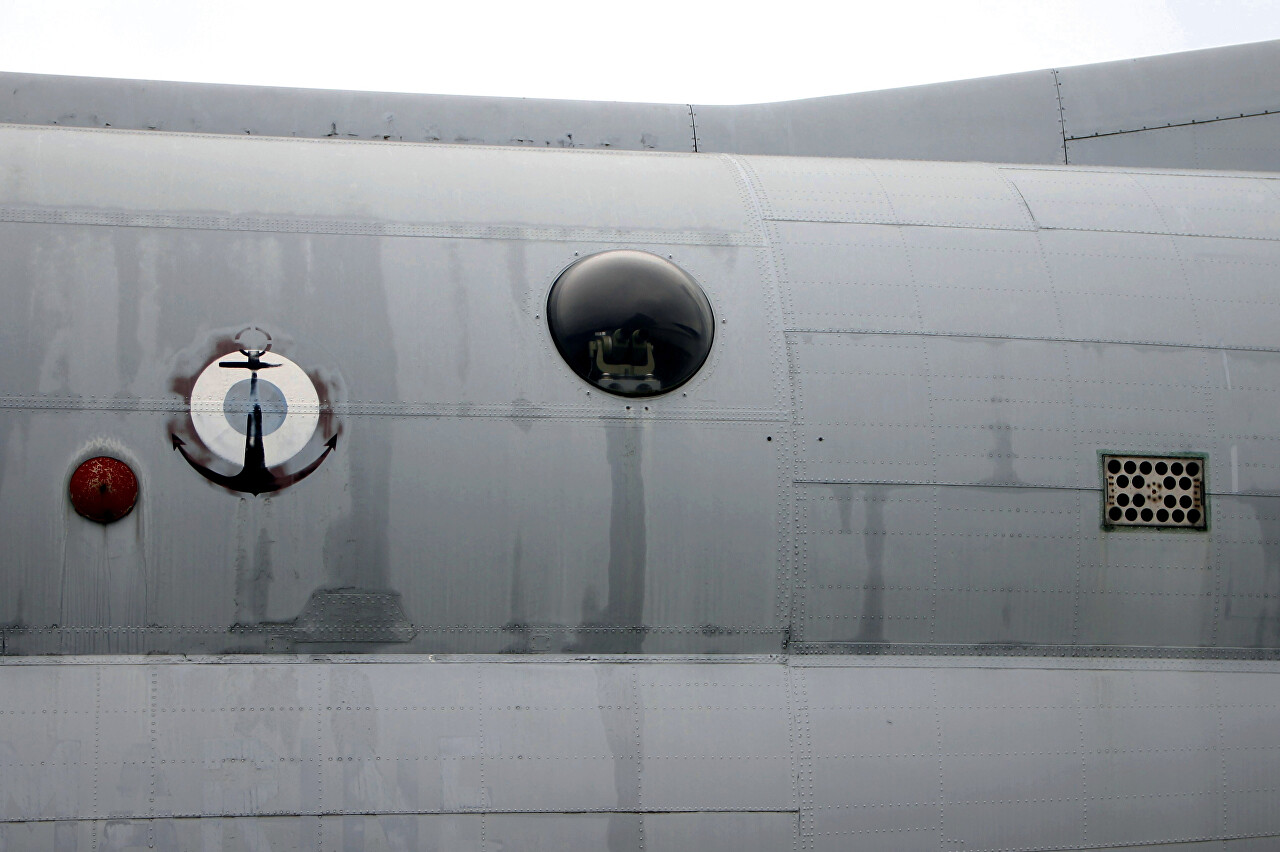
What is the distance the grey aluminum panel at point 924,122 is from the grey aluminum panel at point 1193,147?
0.96 feet

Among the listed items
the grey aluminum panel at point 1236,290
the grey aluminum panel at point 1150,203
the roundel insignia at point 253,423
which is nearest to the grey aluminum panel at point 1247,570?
the grey aluminum panel at point 1236,290

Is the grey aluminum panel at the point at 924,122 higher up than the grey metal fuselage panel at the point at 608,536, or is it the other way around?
the grey aluminum panel at the point at 924,122

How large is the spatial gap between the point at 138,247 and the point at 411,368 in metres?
1.59

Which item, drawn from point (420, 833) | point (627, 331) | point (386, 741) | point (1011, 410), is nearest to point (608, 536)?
point (627, 331)

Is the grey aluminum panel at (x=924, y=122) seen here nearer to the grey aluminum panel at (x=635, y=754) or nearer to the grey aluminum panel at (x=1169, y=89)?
the grey aluminum panel at (x=1169, y=89)

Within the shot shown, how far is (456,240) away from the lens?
21.3 feet

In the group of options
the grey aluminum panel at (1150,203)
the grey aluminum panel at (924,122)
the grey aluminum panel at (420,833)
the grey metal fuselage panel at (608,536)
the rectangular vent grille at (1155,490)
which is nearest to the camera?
the grey aluminum panel at (420,833)

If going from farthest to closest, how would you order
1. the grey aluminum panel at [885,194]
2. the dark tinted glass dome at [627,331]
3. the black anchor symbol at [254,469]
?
1. the grey aluminum panel at [885,194]
2. the dark tinted glass dome at [627,331]
3. the black anchor symbol at [254,469]

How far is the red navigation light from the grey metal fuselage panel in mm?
71

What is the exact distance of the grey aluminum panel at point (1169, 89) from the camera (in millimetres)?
8250

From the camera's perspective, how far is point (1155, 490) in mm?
6559

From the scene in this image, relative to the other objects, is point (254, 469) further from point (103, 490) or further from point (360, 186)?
point (360, 186)

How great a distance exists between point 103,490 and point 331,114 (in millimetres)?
2961

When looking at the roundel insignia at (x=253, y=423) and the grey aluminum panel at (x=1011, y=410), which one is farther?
the grey aluminum panel at (x=1011, y=410)
